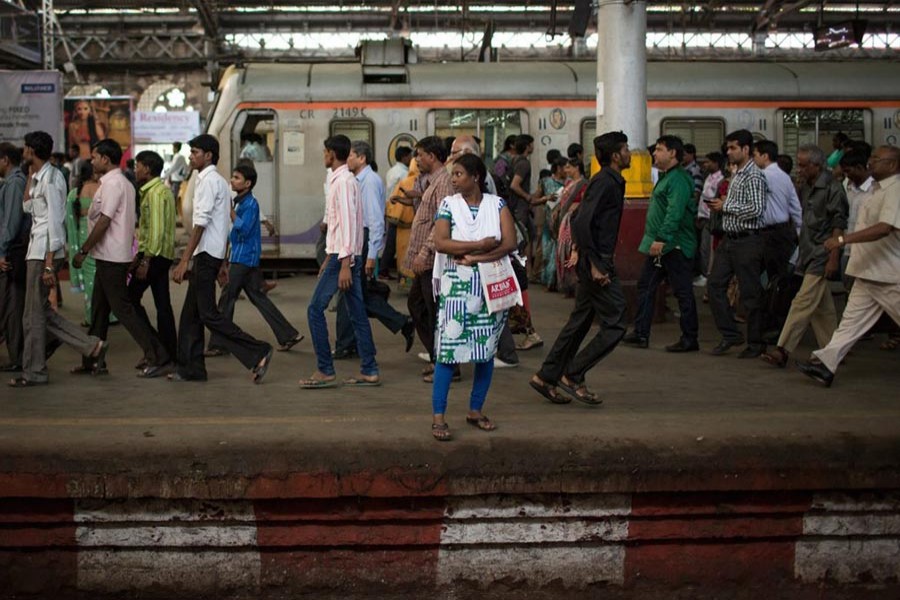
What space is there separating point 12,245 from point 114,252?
2.34ft

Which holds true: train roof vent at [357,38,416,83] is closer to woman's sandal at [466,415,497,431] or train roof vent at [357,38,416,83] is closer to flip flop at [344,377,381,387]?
flip flop at [344,377,381,387]

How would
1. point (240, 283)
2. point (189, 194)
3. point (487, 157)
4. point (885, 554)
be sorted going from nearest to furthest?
point (885, 554), point (240, 283), point (189, 194), point (487, 157)

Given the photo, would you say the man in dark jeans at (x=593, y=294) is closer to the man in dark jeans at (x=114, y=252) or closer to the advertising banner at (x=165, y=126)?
the man in dark jeans at (x=114, y=252)

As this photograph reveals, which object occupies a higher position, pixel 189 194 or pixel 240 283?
pixel 189 194

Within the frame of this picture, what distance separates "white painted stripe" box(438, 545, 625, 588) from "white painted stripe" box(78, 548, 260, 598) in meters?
1.01

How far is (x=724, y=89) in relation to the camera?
54.5 feet

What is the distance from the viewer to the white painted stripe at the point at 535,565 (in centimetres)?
576

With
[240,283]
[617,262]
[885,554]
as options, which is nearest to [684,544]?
[885,554]

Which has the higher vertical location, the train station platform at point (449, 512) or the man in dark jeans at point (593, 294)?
the man in dark jeans at point (593, 294)

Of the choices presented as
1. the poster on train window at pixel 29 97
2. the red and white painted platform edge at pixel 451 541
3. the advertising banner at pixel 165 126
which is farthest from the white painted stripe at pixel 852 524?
the advertising banner at pixel 165 126

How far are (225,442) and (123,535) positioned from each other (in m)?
0.67

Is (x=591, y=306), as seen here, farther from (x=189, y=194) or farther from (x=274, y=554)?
(x=189, y=194)

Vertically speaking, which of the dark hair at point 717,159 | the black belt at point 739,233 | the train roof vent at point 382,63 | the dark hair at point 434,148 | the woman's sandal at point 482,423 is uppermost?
the train roof vent at point 382,63

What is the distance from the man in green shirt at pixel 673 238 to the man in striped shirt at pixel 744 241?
0.28 metres
